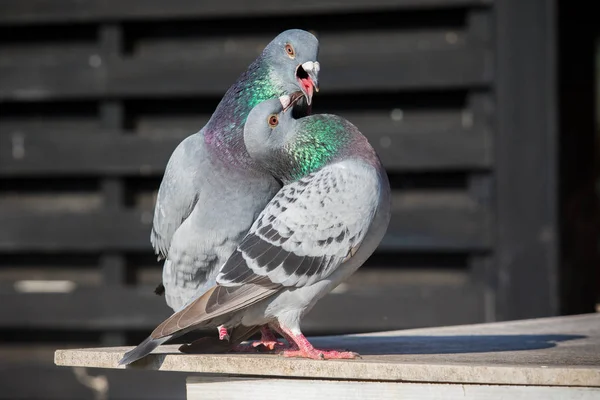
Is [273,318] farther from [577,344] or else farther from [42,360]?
[42,360]

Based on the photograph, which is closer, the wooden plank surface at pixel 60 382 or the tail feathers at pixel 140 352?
the tail feathers at pixel 140 352

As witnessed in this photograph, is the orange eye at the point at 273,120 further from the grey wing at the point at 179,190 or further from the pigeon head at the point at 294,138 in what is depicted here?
the grey wing at the point at 179,190

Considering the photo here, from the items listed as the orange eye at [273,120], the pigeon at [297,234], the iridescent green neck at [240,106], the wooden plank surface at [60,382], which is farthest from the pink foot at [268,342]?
the wooden plank surface at [60,382]

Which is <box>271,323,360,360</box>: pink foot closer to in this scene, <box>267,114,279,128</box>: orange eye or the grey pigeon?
the grey pigeon

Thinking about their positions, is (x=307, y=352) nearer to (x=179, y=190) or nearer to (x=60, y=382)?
(x=179, y=190)

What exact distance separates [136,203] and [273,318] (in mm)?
1924

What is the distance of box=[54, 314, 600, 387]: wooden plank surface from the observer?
180 cm

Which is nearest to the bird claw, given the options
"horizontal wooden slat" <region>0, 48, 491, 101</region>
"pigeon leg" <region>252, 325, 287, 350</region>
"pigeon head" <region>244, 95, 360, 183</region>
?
"pigeon leg" <region>252, 325, 287, 350</region>

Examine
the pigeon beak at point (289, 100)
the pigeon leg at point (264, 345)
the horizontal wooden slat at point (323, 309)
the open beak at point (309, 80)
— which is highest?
the open beak at point (309, 80)

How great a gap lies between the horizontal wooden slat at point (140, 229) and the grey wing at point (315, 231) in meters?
1.56

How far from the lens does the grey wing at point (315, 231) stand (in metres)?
2.02

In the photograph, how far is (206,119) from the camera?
3.82 metres

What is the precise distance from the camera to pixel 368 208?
2035mm

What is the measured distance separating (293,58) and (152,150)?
1671 mm
